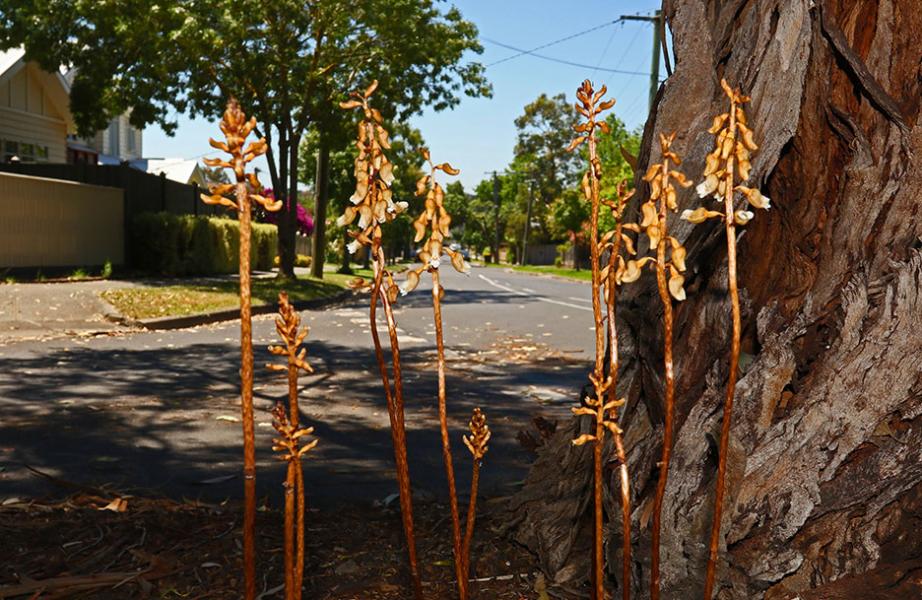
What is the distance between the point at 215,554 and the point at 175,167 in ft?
186

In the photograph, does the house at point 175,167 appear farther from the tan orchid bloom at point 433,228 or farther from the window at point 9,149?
the tan orchid bloom at point 433,228

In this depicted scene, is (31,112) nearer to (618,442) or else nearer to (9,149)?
(9,149)

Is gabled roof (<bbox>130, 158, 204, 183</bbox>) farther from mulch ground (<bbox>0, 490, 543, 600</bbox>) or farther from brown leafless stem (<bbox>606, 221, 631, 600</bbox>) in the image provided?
brown leafless stem (<bbox>606, 221, 631, 600</bbox>)

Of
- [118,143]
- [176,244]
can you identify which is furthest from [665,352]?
[118,143]

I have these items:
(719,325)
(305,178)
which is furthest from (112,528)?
(305,178)

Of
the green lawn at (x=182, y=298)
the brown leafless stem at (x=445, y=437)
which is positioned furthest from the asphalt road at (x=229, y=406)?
the brown leafless stem at (x=445, y=437)

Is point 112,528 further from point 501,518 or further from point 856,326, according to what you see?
point 856,326

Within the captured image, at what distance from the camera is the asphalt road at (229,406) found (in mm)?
4527

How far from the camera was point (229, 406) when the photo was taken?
6.62m

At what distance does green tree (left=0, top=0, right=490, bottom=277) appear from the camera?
1927cm

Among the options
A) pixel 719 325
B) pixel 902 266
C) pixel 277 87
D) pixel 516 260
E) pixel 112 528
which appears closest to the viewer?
pixel 902 266

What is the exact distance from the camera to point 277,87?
22.2 metres

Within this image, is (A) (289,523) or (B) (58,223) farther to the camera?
(B) (58,223)

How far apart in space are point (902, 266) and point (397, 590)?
1.63 meters
